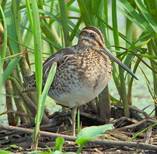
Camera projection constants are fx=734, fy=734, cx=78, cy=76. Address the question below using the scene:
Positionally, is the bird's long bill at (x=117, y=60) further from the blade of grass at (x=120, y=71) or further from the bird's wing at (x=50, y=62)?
the bird's wing at (x=50, y=62)

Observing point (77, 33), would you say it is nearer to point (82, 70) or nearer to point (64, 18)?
point (64, 18)

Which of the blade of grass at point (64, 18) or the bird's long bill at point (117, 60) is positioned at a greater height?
the blade of grass at point (64, 18)

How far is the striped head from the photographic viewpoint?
418 centimetres

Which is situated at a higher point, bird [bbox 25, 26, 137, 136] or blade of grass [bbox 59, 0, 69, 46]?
blade of grass [bbox 59, 0, 69, 46]

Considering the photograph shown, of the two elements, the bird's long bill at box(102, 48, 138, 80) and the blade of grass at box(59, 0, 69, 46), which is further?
the blade of grass at box(59, 0, 69, 46)

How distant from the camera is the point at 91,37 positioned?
4.27 meters

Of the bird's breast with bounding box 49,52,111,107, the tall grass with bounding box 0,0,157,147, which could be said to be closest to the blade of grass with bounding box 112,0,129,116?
the tall grass with bounding box 0,0,157,147

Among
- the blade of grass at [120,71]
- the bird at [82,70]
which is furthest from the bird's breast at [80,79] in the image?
the blade of grass at [120,71]

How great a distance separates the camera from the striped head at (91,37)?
4.18 meters

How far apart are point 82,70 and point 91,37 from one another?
0.66 feet

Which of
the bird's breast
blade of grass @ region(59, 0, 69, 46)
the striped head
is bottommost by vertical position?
the bird's breast

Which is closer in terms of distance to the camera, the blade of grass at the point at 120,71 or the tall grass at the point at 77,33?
the tall grass at the point at 77,33

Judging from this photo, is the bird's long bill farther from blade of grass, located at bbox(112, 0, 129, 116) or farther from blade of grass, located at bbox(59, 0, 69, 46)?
blade of grass, located at bbox(59, 0, 69, 46)

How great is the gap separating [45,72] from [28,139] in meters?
0.40
